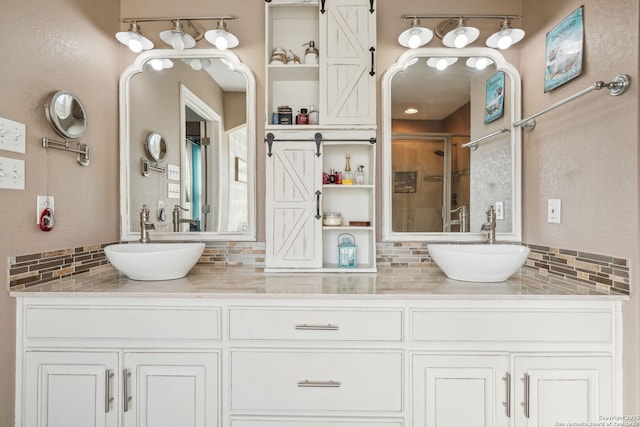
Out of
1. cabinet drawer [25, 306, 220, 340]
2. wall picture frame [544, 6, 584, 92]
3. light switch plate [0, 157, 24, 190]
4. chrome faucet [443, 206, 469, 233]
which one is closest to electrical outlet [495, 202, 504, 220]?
chrome faucet [443, 206, 469, 233]

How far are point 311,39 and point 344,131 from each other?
60 centimetres

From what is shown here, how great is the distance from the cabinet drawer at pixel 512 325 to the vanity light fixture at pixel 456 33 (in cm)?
132

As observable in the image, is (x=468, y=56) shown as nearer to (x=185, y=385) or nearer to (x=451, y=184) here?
(x=451, y=184)

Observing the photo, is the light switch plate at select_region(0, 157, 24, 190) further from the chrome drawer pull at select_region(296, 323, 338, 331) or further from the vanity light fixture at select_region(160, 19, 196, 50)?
the chrome drawer pull at select_region(296, 323, 338, 331)

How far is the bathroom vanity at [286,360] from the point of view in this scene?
4.29 feet

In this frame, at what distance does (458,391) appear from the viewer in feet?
4.32

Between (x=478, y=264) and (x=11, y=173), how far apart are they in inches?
73.9

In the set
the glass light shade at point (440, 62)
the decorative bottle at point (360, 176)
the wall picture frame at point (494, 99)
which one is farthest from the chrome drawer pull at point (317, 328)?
the glass light shade at point (440, 62)

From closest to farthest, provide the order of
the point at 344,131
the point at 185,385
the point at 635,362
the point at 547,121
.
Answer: the point at 635,362 → the point at 185,385 → the point at 547,121 → the point at 344,131

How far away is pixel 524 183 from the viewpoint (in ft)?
6.18

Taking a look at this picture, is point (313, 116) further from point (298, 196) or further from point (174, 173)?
point (174, 173)

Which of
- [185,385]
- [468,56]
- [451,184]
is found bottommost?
[185,385]

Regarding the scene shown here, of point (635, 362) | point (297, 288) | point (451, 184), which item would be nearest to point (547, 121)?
point (451, 184)

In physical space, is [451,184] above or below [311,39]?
below
